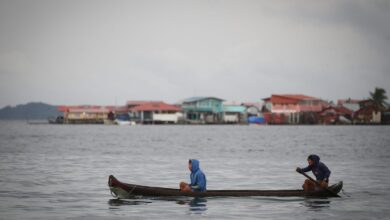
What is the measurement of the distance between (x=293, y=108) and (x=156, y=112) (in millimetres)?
34979

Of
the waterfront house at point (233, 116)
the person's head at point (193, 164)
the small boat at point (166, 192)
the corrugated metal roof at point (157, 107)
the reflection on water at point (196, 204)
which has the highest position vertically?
the corrugated metal roof at point (157, 107)

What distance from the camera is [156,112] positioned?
16162cm

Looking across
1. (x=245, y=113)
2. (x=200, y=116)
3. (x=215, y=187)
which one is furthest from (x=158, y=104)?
(x=215, y=187)

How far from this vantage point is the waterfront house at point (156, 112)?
160000mm

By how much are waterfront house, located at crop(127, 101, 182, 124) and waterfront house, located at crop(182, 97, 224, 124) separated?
2671 millimetres

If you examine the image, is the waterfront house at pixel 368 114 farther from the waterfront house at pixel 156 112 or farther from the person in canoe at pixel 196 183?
the person in canoe at pixel 196 183

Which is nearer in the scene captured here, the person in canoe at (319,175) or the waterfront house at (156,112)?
the person in canoe at (319,175)

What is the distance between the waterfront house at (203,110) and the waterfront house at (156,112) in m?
2.67

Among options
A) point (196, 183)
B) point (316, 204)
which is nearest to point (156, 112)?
point (196, 183)

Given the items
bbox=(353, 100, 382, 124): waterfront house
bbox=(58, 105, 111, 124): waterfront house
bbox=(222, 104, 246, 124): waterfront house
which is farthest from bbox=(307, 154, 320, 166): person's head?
bbox=(58, 105, 111, 124): waterfront house

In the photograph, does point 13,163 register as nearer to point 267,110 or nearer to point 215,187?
point 215,187

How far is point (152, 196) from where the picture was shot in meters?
21.0

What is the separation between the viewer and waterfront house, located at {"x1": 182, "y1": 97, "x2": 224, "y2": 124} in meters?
159

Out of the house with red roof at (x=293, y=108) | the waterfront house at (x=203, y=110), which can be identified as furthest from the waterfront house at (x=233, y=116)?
the house with red roof at (x=293, y=108)
